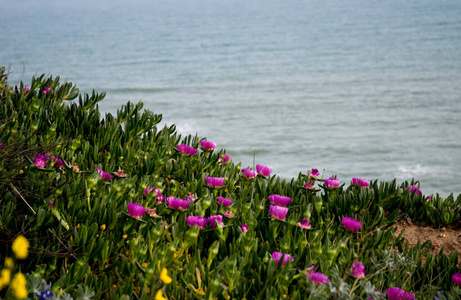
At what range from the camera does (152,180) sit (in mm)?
2639

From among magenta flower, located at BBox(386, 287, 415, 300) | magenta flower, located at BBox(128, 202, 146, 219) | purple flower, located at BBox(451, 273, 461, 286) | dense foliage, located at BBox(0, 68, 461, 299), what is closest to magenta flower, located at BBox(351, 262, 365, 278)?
dense foliage, located at BBox(0, 68, 461, 299)

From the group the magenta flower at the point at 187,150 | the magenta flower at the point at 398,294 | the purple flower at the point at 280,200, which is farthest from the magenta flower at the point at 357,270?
the magenta flower at the point at 187,150

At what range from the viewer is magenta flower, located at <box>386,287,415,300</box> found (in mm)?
1765

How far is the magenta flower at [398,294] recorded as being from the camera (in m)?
1.76

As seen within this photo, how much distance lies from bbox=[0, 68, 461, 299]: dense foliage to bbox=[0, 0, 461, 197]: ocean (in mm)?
398

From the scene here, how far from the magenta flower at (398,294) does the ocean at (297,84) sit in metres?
0.84

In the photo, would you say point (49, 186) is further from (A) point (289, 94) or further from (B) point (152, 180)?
(A) point (289, 94)

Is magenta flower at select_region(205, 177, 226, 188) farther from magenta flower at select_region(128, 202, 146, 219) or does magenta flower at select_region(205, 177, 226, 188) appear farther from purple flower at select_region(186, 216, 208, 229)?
magenta flower at select_region(128, 202, 146, 219)

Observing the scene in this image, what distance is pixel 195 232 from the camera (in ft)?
6.43

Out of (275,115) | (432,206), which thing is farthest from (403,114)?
(432,206)

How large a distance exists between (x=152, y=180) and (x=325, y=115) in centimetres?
1105

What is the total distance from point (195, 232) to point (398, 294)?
82 cm

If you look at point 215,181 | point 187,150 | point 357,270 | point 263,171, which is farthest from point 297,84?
point 357,270

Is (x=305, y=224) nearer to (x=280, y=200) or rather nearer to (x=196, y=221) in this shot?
(x=280, y=200)
